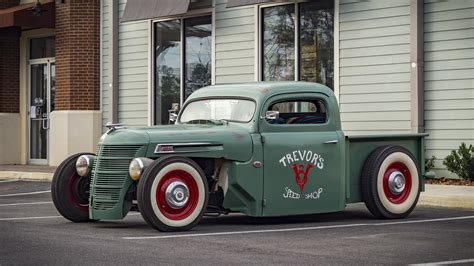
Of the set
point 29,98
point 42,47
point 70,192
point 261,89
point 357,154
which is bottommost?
point 70,192

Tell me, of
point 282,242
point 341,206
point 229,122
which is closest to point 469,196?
point 341,206

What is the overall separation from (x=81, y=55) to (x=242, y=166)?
1250 cm

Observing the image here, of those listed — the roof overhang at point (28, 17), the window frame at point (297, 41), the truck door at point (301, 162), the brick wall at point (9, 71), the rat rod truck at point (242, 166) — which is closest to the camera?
the rat rod truck at point (242, 166)

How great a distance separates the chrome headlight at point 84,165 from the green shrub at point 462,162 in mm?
6576

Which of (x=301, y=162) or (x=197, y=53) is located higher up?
(x=197, y=53)

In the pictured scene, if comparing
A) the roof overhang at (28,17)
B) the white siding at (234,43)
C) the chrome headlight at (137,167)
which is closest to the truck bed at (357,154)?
the chrome headlight at (137,167)

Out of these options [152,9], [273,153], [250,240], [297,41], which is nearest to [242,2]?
[297,41]

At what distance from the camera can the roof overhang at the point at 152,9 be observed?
19.5 metres

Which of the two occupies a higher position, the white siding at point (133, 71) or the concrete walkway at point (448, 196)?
the white siding at point (133, 71)

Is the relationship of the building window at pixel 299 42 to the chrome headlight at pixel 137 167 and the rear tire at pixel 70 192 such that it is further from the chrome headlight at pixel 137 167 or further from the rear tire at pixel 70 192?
the chrome headlight at pixel 137 167

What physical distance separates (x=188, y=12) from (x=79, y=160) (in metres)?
9.87

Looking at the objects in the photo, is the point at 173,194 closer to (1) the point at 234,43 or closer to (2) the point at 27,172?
(1) the point at 234,43

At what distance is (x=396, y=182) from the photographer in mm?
11055

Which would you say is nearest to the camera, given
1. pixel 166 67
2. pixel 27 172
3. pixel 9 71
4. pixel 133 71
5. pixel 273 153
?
pixel 273 153
